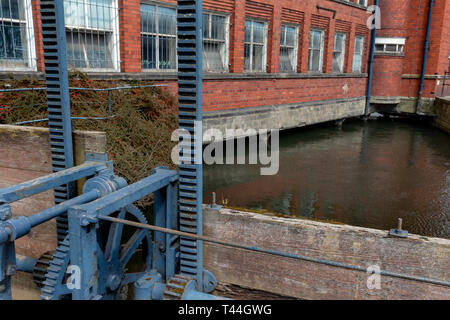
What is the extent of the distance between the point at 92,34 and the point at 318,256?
24.8 ft

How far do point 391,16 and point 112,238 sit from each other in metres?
21.0

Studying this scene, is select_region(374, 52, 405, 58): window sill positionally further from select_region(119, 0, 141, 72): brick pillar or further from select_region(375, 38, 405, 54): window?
select_region(119, 0, 141, 72): brick pillar

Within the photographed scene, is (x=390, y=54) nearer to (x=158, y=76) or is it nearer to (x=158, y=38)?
(x=158, y=38)

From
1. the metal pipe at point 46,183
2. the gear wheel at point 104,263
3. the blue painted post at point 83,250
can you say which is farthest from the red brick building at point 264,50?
the blue painted post at point 83,250

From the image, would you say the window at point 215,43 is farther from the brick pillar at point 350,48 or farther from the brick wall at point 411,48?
the brick wall at point 411,48

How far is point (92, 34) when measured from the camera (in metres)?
9.15

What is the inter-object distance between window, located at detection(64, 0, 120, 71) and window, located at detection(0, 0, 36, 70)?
80 cm

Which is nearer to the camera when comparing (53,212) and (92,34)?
(53,212)

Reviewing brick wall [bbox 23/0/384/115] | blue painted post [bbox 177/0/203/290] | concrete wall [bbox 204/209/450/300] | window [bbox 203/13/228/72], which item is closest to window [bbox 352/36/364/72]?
brick wall [bbox 23/0/384/115]

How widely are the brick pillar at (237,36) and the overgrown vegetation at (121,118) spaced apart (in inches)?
175

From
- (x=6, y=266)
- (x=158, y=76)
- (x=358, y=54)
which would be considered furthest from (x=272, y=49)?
(x=6, y=266)

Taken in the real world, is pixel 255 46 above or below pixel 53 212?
above

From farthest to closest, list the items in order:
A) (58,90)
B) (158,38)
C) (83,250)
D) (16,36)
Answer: (158,38), (16,36), (58,90), (83,250)

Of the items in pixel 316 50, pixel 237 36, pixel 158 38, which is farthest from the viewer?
pixel 316 50
